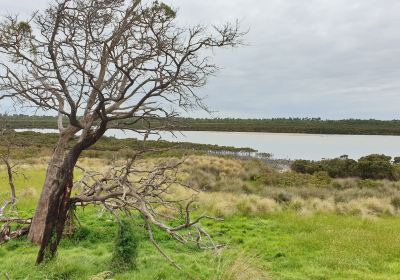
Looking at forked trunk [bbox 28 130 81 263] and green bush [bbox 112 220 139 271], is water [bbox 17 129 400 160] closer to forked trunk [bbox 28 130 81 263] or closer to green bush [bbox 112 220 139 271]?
forked trunk [bbox 28 130 81 263]

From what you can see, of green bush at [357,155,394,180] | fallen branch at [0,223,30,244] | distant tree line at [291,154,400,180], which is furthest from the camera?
distant tree line at [291,154,400,180]

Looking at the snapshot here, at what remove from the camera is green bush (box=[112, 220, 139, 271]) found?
30.9 ft

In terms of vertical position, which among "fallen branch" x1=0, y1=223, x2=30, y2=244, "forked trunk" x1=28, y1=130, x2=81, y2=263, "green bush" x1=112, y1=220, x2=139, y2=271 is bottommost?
"fallen branch" x1=0, y1=223, x2=30, y2=244

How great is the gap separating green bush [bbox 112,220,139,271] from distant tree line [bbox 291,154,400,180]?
97.8ft

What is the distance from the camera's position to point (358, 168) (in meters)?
38.3

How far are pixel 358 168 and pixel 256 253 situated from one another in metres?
30.5

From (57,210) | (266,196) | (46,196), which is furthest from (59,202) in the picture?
(266,196)

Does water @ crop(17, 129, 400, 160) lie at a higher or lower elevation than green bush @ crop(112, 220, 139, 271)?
lower

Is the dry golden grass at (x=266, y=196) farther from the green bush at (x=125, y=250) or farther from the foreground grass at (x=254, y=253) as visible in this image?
the green bush at (x=125, y=250)

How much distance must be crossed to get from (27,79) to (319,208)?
1330 centimetres

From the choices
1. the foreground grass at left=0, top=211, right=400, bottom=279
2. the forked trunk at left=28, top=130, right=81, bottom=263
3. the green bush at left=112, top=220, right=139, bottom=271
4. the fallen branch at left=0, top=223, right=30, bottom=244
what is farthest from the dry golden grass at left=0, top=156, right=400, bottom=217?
the forked trunk at left=28, top=130, right=81, bottom=263

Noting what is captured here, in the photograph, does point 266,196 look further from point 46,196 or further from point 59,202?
point 59,202

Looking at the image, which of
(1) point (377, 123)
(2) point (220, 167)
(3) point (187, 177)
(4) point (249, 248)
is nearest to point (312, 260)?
(4) point (249, 248)

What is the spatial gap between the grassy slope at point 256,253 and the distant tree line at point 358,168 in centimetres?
2142
